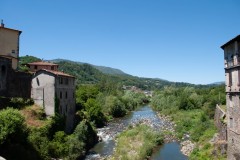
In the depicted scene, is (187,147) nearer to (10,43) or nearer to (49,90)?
(49,90)

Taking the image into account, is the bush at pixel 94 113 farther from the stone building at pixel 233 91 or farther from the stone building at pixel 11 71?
the stone building at pixel 233 91

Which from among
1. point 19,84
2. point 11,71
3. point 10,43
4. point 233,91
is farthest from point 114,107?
point 233,91

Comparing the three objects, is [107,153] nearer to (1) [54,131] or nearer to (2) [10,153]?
(1) [54,131]

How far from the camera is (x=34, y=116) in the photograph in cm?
3372

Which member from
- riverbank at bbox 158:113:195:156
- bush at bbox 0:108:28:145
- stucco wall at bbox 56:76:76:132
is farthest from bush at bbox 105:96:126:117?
bush at bbox 0:108:28:145

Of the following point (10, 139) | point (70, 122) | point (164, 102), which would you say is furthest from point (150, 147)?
point (164, 102)

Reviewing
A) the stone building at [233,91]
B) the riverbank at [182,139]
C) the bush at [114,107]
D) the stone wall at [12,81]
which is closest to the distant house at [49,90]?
the stone wall at [12,81]

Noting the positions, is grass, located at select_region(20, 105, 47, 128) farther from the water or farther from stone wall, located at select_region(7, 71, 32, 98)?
the water

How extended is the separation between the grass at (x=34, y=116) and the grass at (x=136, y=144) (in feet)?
30.4

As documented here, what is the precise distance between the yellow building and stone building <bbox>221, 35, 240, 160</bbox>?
86.6 feet

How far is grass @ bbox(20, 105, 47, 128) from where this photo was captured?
32006mm

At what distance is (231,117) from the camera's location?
88.1ft

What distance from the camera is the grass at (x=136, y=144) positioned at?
1396 inches

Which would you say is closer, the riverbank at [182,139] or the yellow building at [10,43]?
the yellow building at [10,43]
